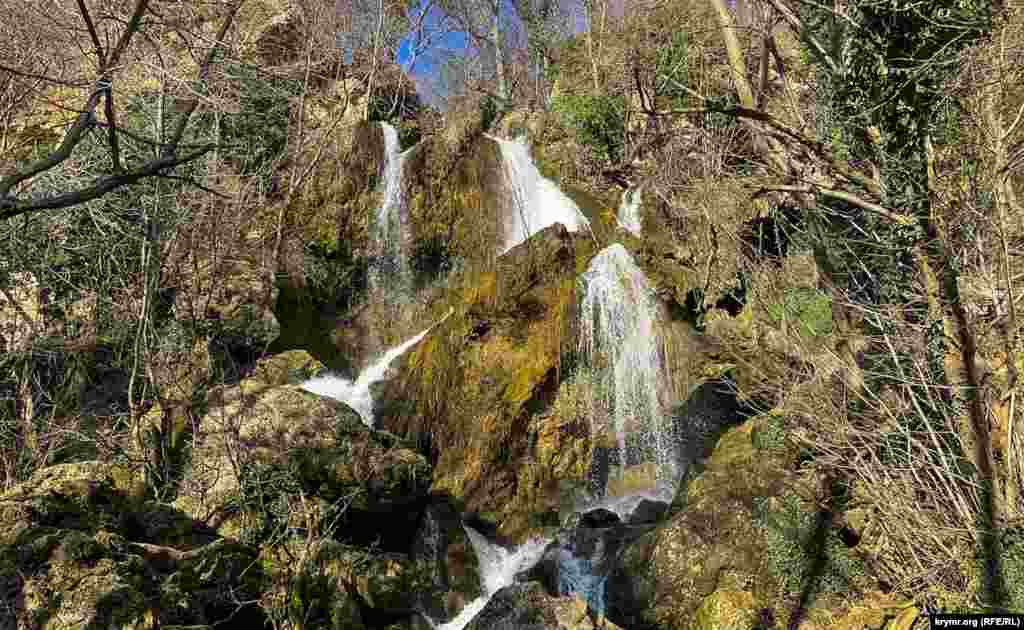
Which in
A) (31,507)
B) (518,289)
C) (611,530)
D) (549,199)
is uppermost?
(549,199)

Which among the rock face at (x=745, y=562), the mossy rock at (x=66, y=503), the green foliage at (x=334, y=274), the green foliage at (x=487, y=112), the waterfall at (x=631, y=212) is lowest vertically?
the rock face at (x=745, y=562)

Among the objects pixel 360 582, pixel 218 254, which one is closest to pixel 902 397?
pixel 360 582

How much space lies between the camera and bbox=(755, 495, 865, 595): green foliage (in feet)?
17.3

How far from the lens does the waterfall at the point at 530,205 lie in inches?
520

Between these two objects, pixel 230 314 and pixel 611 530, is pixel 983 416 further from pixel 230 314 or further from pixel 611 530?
pixel 230 314

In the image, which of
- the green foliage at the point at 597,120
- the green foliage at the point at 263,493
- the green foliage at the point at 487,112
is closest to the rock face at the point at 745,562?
the green foliage at the point at 263,493

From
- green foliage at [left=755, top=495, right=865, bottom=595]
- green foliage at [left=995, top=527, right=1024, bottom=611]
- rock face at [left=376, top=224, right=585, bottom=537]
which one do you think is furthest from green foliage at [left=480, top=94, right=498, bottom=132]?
green foliage at [left=995, top=527, right=1024, bottom=611]

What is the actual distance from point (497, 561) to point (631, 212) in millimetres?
7927

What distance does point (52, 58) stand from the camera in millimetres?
3369

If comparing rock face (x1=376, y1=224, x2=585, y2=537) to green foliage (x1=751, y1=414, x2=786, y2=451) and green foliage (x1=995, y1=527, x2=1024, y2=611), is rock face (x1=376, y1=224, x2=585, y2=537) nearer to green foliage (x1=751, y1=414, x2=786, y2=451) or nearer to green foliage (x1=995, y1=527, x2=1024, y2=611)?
green foliage (x1=751, y1=414, x2=786, y2=451)

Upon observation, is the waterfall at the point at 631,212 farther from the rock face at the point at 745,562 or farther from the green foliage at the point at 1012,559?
the green foliage at the point at 1012,559

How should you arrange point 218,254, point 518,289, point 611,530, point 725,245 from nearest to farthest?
point 611,530 → point 218,254 → point 518,289 → point 725,245

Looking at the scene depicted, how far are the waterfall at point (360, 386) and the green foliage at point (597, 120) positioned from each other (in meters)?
6.39

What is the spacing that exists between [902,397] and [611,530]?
12.9 feet
